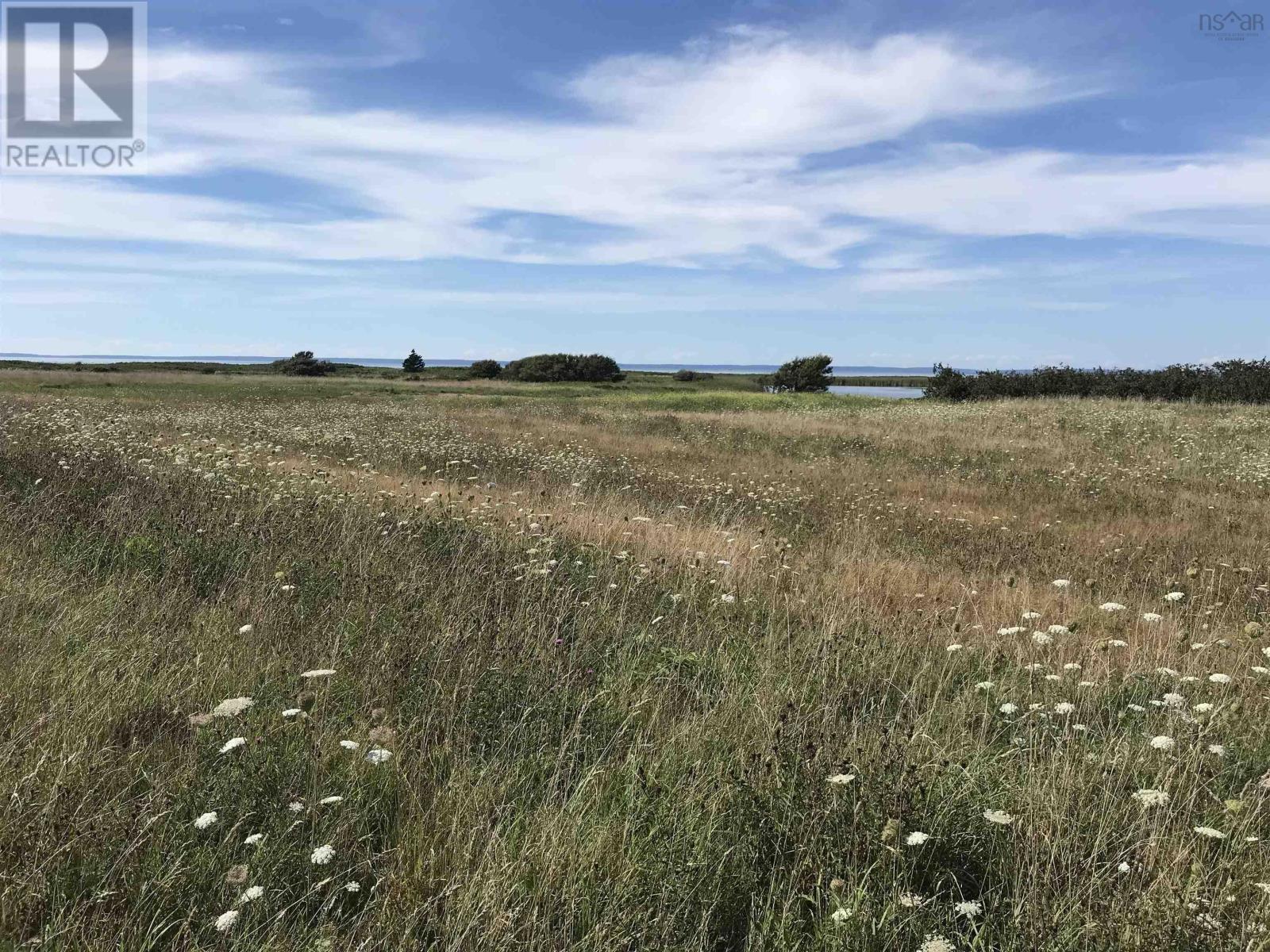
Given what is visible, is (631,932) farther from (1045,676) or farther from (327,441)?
(327,441)

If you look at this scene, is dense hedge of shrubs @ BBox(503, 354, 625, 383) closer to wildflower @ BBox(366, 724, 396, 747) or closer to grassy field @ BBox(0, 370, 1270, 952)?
grassy field @ BBox(0, 370, 1270, 952)

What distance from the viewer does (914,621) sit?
235 inches

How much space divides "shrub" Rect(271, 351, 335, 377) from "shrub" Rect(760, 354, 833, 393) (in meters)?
51.7

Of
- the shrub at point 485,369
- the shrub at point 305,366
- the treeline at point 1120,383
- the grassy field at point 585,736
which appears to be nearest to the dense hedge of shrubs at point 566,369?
the shrub at point 485,369

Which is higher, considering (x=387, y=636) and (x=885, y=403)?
(x=885, y=403)

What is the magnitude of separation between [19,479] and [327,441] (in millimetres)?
8940

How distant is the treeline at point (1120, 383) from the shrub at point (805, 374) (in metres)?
18.7

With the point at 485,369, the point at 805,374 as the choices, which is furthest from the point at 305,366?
the point at 805,374

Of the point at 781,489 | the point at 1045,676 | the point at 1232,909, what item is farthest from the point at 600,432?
the point at 1232,909

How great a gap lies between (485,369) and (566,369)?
1135 cm

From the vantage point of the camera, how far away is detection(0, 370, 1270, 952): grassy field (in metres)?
2.28

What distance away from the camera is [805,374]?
70000 millimetres

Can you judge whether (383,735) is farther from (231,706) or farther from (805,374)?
(805,374)

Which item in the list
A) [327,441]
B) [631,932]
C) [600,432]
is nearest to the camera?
[631,932]
